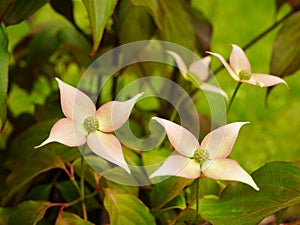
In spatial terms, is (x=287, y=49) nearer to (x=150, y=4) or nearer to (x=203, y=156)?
(x=150, y=4)

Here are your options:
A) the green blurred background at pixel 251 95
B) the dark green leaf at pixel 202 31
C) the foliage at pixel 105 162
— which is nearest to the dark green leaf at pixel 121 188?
the foliage at pixel 105 162

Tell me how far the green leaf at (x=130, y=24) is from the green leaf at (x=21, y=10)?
17cm

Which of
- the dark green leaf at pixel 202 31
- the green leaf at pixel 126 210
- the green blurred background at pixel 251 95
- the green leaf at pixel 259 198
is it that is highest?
the green leaf at pixel 259 198

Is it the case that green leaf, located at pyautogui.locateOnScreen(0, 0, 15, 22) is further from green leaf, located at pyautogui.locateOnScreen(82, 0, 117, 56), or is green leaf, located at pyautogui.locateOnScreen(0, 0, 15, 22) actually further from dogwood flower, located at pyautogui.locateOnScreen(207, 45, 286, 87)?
dogwood flower, located at pyautogui.locateOnScreen(207, 45, 286, 87)

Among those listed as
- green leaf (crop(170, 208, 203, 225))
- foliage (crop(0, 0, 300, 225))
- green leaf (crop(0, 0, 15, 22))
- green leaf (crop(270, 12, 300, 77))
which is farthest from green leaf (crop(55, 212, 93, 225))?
green leaf (crop(270, 12, 300, 77))

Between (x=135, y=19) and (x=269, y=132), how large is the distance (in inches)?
47.2

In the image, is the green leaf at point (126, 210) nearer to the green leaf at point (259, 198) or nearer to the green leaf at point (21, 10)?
the green leaf at point (259, 198)

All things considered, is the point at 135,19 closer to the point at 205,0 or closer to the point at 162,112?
the point at 162,112

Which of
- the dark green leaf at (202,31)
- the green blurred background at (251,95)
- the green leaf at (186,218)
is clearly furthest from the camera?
the green blurred background at (251,95)

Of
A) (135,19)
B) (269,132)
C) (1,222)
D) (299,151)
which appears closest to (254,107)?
(269,132)

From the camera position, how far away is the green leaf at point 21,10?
→ 32.1 inches

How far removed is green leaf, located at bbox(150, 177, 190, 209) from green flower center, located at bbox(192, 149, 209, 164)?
11 cm

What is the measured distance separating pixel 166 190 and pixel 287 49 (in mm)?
288

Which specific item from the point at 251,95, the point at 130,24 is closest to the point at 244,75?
the point at 130,24
